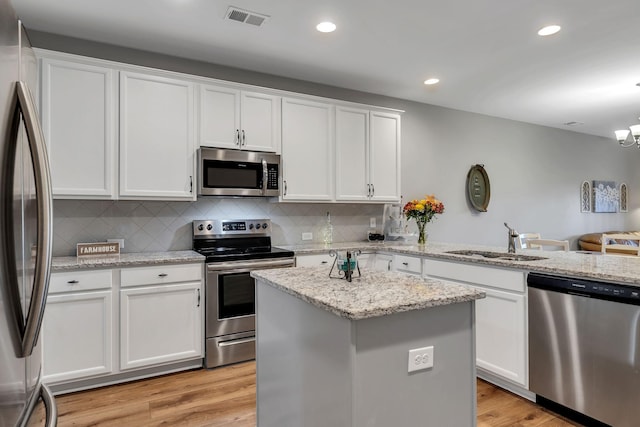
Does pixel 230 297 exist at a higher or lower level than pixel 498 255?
lower

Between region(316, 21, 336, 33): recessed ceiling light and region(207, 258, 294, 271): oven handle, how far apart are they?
1.94m

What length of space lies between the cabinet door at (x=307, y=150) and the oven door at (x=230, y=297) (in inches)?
34.4

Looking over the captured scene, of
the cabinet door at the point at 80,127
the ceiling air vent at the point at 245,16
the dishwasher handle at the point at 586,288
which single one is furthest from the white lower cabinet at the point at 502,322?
the cabinet door at the point at 80,127

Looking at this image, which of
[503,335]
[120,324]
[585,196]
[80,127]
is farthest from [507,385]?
[585,196]

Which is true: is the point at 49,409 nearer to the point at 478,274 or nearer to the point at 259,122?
the point at 478,274

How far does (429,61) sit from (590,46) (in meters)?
1.35

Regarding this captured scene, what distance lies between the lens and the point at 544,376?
248cm

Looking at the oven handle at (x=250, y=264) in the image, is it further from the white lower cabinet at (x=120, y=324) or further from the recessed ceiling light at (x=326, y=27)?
the recessed ceiling light at (x=326, y=27)

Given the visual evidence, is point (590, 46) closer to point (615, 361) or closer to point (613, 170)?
point (615, 361)

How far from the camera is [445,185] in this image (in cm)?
523

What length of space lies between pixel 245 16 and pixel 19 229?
234 cm

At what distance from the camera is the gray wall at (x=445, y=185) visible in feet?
10.9

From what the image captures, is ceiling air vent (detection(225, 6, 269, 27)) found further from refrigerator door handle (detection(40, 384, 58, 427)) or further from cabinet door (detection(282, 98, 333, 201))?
refrigerator door handle (detection(40, 384, 58, 427))

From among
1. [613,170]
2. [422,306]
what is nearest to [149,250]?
[422,306]
